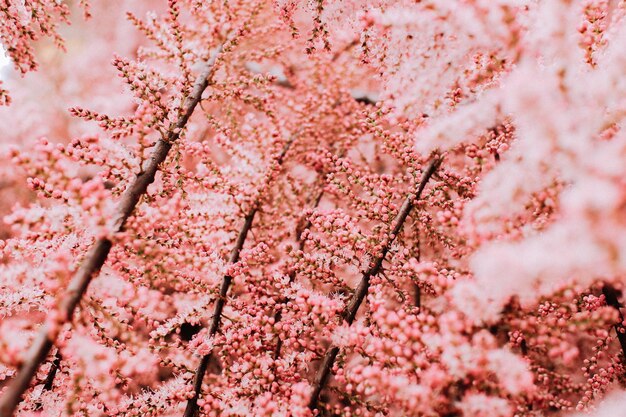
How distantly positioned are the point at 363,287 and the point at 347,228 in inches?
28.6

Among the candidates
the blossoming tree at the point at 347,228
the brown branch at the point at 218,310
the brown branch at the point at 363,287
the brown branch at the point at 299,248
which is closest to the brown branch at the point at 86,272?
the blossoming tree at the point at 347,228

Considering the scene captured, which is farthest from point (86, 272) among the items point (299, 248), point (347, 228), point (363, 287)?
point (299, 248)

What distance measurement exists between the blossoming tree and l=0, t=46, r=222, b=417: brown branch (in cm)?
2

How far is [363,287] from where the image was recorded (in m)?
4.36

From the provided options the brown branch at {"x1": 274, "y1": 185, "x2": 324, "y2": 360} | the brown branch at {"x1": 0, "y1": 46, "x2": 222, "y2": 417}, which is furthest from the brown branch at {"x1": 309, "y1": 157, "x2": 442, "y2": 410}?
the brown branch at {"x1": 0, "y1": 46, "x2": 222, "y2": 417}

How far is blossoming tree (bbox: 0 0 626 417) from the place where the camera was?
2201 millimetres

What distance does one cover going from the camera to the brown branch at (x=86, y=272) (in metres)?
2.57

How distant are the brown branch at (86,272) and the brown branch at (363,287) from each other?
7.94 ft

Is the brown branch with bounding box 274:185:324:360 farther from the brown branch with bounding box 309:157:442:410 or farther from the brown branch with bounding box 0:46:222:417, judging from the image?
the brown branch with bounding box 0:46:222:417

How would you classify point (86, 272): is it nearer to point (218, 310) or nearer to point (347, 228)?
point (218, 310)

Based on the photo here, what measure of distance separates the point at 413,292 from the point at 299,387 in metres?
3.91

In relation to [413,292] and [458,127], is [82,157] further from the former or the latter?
[413,292]

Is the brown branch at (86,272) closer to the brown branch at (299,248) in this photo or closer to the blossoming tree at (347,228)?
the blossoming tree at (347,228)

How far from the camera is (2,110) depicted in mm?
10430
